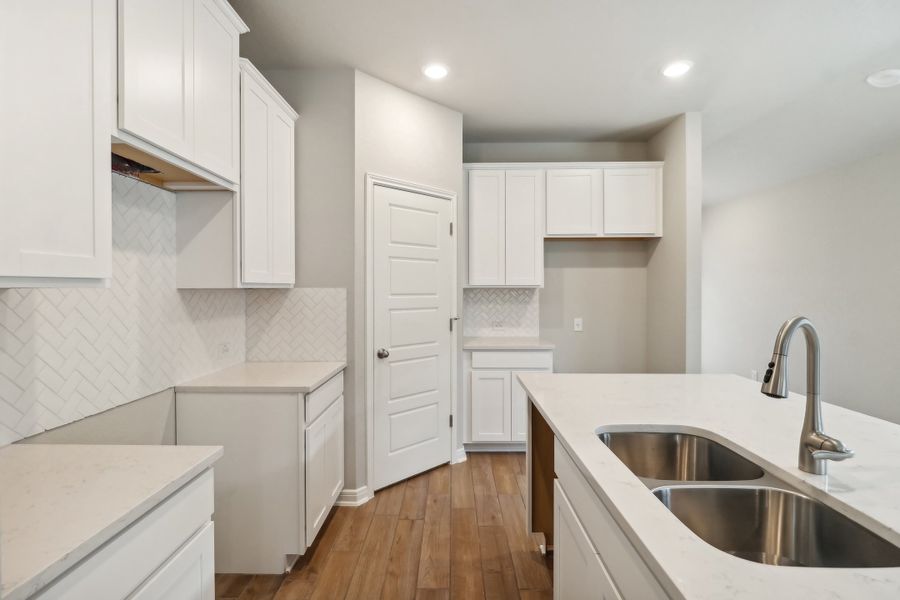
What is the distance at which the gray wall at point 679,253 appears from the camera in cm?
335

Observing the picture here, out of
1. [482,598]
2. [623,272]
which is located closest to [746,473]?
[482,598]

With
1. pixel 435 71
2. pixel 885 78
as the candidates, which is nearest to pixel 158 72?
pixel 435 71

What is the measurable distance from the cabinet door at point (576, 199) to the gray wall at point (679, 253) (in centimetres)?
56

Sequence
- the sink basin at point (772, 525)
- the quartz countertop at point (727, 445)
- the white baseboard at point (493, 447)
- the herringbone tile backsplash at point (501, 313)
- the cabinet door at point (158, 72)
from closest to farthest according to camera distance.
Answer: the quartz countertop at point (727, 445) < the sink basin at point (772, 525) < the cabinet door at point (158, 72) < the white baseboard at point (493, 447) < the herringbone tile backsplash at point (501, 313)

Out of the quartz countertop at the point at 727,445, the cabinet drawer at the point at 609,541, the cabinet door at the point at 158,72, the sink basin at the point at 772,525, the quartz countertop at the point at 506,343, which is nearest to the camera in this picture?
the quartz countertop at the point at 727,445

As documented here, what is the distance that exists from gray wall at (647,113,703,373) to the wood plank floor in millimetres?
1680

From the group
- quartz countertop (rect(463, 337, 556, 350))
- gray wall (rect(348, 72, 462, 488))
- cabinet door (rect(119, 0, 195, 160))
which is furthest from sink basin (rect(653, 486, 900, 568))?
quartz countertop (rect(463, 337, 556, 350))

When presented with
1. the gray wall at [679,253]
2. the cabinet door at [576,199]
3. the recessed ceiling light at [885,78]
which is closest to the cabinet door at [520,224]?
the cabinet door at [576,199]

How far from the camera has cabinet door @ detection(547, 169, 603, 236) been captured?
3.77 metres

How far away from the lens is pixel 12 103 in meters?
0.90

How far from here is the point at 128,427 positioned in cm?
174

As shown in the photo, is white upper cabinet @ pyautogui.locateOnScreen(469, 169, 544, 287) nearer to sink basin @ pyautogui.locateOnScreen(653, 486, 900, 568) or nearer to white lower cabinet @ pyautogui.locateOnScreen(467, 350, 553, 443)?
white lower cabinet @ pyautogui.locateOnScreen(467, 350, 553, 443)

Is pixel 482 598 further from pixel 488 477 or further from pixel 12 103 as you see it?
pixel 12 103

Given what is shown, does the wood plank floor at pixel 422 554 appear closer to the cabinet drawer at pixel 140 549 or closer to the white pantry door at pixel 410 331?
the white pantry door at pixel 410 331
